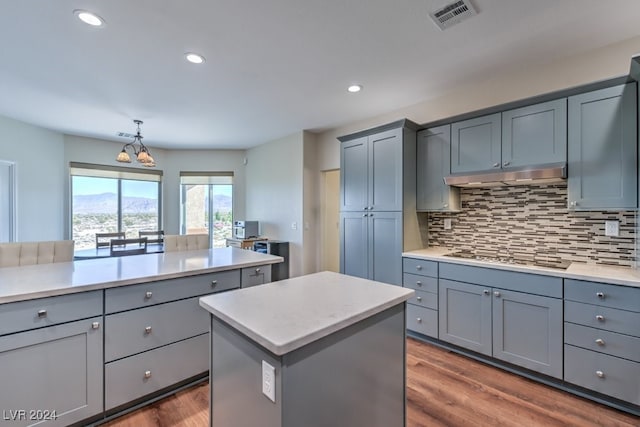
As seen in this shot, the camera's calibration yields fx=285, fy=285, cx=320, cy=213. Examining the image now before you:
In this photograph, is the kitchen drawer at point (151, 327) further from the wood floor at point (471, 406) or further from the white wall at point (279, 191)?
the white wall at point (279, 191)

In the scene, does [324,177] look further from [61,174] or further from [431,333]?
[61,174]

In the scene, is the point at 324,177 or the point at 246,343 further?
the point at 324,177

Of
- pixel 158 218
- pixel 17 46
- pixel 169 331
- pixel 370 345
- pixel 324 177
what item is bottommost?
pixel 169 331

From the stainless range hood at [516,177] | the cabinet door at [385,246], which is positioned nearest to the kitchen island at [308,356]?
the cabinet door at [385,246]

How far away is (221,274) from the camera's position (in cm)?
227

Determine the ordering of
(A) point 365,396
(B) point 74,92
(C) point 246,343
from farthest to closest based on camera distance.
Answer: (B) point 74,92
(A) point 365,396
(C) point 246,343

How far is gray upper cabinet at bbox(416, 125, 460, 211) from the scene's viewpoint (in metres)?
2.98

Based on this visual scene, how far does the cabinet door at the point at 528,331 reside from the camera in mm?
2117

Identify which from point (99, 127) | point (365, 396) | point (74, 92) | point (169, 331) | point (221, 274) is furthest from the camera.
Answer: point (99, 127)

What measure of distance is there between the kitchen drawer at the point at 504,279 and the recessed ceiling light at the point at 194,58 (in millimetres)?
2877

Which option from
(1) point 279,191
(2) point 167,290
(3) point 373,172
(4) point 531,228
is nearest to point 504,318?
(4) point 531,228

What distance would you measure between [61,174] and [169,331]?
4.65m

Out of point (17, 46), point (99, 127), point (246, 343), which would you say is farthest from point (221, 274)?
point (99, 127)

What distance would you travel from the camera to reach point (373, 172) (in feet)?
11.0
